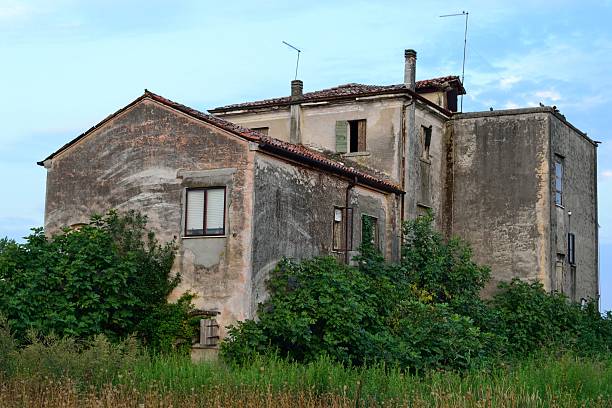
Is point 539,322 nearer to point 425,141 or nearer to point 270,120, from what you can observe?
point 425,141

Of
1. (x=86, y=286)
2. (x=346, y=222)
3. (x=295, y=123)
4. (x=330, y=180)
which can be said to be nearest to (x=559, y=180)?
(x=295, y=123)

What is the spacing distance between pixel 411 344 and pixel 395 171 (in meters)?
7.68

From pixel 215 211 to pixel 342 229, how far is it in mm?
4087

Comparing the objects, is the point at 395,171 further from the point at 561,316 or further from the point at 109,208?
the point at 109,208

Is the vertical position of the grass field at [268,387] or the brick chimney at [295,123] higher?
the brick chimney at [295,123]

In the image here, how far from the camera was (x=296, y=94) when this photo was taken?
30.5 m

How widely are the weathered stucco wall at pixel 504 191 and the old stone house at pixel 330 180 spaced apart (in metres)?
0.04

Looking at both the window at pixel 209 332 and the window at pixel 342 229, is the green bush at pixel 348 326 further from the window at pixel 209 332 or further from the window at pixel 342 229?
the window at pixel 342 229

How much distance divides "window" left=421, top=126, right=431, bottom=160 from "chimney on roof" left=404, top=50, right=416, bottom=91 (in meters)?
1.38

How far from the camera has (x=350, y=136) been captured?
29188 millimetres

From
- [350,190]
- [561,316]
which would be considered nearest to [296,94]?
[350,190]

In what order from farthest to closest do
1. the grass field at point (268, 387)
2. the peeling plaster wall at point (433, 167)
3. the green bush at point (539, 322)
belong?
the peeling plaster wall at point (433, 167), the green bush at point (539, 322), the grass field at point (268, 387)

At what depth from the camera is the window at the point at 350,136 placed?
2894cm

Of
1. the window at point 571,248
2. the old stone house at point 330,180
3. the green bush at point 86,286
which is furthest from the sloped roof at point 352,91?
the green bush at point 86,286
